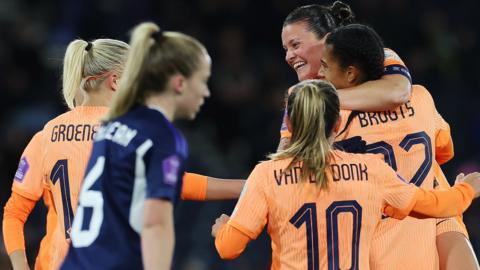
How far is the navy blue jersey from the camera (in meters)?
3.35

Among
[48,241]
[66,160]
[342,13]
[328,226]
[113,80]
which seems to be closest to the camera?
[328,226]

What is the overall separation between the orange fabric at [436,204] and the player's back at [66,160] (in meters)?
1.52

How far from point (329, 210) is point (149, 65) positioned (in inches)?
40.1

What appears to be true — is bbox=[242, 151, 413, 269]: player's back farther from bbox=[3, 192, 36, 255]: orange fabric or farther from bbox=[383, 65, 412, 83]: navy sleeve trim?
bbox=[3, 192, 36, 255]: orange fabric

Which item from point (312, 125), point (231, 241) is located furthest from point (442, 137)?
point (231, 241)

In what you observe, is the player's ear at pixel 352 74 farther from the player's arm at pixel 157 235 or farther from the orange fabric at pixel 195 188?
the player's arm at pixel 157 235

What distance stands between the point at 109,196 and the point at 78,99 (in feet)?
5.14

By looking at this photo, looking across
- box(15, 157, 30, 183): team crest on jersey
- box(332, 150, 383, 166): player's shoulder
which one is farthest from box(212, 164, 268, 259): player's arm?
box(15, 157, 30, 183): team crest on jersey

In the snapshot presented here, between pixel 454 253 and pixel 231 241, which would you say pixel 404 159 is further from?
pixel 231 241

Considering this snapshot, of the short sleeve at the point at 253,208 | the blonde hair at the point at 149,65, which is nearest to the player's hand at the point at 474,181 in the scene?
the short sleeve at the point at 253,208

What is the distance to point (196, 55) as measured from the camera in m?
3.51

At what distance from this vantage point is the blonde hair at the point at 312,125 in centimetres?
389

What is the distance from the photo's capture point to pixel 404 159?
4.44 m

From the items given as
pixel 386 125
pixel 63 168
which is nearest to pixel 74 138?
pixel 63 168
